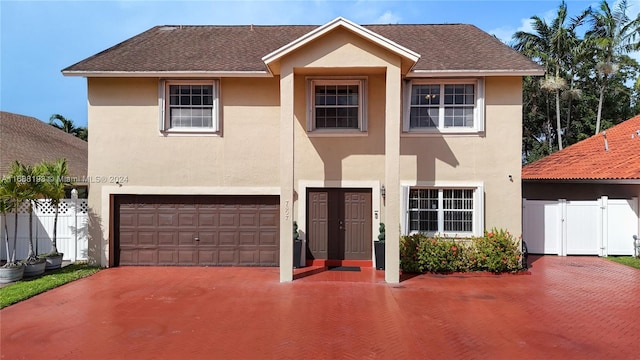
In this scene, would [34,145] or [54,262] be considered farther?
[34,145]

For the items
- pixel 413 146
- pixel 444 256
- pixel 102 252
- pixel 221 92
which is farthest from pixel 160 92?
pixel 444 256

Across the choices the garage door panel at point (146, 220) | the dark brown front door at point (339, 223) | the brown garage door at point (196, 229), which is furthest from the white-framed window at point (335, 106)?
the garage door panel at point (146, 220)

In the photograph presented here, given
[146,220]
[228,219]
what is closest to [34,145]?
[146,220]

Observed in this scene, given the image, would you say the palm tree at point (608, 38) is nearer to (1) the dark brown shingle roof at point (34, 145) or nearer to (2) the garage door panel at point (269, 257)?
(2) the garage door panel at point (269, 257)

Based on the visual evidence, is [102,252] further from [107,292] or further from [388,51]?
[388,51]

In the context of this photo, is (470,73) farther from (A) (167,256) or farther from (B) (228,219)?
(A) (167,256)

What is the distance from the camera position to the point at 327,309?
24.2 feet

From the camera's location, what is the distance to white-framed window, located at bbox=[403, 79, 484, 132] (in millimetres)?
10680

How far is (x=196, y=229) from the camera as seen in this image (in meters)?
11.0

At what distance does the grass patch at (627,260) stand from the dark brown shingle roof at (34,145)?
828 inches

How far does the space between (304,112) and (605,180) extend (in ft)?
35.6

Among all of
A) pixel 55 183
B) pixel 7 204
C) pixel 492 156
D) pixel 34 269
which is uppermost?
pixel 492 156

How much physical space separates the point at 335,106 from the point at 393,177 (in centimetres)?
298

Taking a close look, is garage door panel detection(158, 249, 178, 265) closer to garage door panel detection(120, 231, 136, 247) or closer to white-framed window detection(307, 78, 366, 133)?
garage door panel detection(120, 231, 136, 247)
